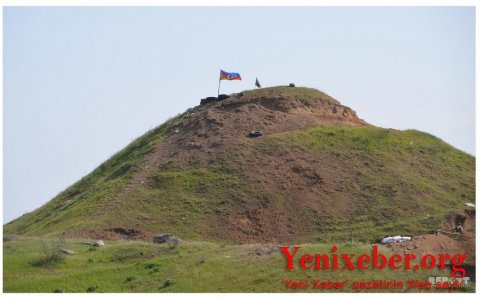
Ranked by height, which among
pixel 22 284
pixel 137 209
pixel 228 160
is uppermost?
pixel 228 160

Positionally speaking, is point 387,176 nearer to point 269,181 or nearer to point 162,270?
point 269,181

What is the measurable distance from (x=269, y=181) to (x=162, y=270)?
42.2ft

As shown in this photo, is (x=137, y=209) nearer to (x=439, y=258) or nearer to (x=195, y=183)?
(x=195, y=183)

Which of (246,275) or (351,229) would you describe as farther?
(351,229)

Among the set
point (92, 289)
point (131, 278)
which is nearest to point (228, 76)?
point (131, 278)

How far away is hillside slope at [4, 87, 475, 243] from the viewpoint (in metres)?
37.4

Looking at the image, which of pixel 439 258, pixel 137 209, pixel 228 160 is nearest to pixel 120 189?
pixel 137 209

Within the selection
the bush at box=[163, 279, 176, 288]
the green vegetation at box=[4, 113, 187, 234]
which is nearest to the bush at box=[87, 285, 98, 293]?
the bush at box=[163, 279, 176, 288]

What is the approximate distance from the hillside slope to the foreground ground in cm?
478

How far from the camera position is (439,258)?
30.0m

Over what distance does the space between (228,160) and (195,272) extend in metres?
14.8

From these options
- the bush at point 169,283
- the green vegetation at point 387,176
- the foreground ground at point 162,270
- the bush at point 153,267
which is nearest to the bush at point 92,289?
the foreground ground at point 162,270

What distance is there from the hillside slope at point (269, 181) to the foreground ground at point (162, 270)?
4778 millimetres

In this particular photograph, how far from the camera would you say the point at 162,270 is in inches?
1145
